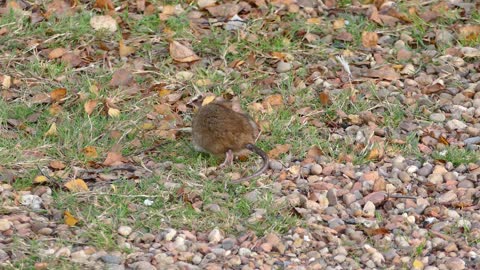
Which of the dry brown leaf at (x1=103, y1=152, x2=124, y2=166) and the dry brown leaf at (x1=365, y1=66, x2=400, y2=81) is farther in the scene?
the dry brown leaf at (x1=365, y1=66, x2=400, y2=81)

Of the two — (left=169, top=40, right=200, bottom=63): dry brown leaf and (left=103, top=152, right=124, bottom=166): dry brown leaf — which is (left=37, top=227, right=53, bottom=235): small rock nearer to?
(left=103, top=152, right=124, bottom=166): dry brown leaf

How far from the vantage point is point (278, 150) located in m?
6.72

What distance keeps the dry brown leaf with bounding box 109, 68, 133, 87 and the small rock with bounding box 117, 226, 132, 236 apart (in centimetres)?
203

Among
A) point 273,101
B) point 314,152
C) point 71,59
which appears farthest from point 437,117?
point 71,59

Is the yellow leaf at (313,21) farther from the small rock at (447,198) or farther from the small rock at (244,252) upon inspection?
the small rock at (244,252)

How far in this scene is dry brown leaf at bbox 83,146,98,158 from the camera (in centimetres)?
664

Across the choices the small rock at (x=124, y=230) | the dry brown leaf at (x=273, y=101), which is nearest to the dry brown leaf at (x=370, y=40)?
the dry brown leaf at (x=273, y=101)

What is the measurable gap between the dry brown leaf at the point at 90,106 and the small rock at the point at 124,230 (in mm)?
1611

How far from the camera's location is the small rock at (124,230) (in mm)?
5727

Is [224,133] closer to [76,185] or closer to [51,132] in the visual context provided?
[76,185]

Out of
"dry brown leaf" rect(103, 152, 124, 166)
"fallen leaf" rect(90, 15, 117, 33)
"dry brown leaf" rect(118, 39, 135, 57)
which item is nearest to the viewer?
"dry brown leaf" rect(103, 152, 124, 166)

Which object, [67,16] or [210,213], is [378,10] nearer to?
[67,16]

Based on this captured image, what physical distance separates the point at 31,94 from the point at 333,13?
2.57 metres

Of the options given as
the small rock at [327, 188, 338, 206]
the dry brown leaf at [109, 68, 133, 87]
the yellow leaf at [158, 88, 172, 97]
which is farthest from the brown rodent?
the dry brown leaf at [109, 68, 133, 87]
